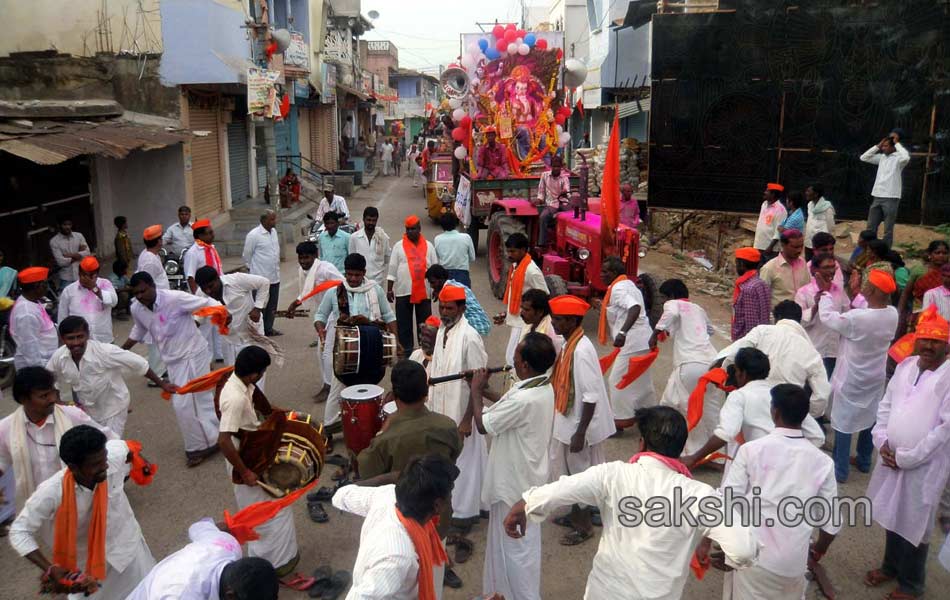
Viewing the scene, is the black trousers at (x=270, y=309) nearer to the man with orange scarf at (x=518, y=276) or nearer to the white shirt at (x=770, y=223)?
the man with orange scarf at (x=518, y=276)

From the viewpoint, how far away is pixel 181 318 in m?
6.15

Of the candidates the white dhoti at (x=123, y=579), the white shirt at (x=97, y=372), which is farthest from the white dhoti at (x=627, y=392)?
the white dhoti at (x=123, y=579)

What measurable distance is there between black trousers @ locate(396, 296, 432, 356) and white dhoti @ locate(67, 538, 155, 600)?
4469 mm

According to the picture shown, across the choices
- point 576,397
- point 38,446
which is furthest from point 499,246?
point 38,446

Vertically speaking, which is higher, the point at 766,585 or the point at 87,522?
the point at 87,522

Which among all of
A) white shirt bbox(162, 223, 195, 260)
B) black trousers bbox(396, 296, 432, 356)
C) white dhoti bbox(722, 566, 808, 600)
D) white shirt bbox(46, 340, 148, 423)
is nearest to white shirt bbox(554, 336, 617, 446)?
white dhoti bbox(722, 566, 808, 600)

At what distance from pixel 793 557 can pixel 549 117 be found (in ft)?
38.4

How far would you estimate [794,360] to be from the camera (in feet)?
15.5

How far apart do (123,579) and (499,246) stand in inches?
342

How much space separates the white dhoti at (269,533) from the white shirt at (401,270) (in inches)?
148

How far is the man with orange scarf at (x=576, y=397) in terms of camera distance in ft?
14.6

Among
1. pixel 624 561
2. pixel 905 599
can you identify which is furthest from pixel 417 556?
pixel 905 599

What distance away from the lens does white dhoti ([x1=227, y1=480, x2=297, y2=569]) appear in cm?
444

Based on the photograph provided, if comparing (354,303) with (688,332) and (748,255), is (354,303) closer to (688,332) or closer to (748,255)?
(688,332)
